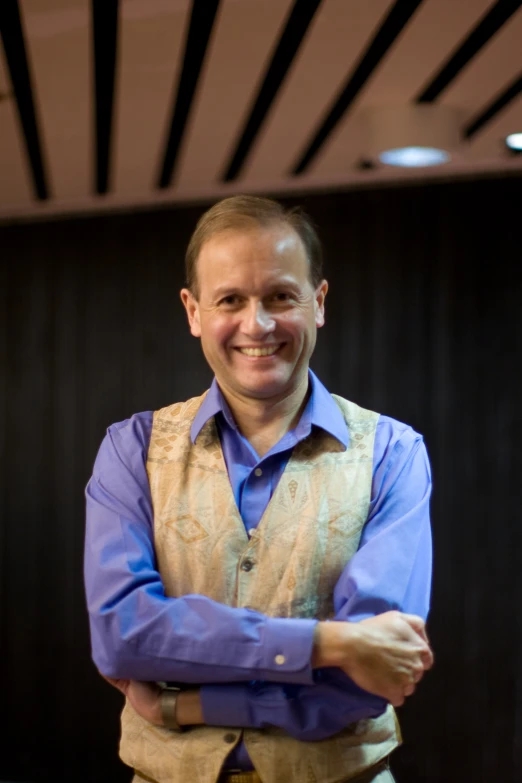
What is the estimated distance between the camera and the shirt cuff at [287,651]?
5.21 feet

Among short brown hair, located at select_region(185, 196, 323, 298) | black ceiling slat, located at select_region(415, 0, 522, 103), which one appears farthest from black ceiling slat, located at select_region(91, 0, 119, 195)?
short brown hair, located at select_region(185, 196, 323, 298)

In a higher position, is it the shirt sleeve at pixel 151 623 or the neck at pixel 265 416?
the neck at pixel 265 416

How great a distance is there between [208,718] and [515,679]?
3471 mm

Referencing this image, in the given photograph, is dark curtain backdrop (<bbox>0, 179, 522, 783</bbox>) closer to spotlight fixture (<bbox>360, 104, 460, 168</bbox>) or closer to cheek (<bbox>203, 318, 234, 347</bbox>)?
spotlight fixture (<bbox>360, 104, 460, 168</bbox>)

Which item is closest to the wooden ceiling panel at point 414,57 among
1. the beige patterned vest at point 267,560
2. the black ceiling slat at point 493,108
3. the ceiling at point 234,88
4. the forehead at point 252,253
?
the ceiling at point 234,88

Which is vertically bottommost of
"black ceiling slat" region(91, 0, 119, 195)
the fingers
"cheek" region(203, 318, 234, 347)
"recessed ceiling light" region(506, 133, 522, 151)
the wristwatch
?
the wristwatch

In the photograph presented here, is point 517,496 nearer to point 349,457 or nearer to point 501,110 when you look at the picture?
point 501,110

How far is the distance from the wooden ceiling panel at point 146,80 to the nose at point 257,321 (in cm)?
141

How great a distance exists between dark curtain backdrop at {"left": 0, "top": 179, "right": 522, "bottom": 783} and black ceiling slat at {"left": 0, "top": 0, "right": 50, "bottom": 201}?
85 cm

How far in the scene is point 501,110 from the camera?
12.5 feet

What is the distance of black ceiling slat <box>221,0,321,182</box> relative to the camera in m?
2.88

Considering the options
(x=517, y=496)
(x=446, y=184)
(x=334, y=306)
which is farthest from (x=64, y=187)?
(x=517, y=496)

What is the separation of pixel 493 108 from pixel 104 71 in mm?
1572

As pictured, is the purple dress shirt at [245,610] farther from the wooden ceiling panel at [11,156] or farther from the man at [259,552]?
the wooden ceiling panel at [11,156]
